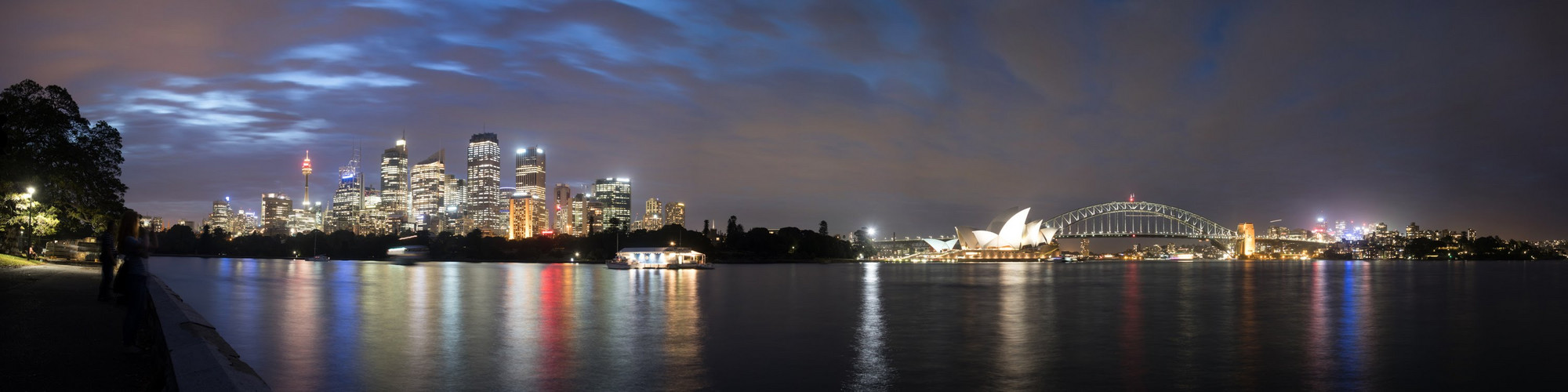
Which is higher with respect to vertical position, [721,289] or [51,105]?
[51,105]

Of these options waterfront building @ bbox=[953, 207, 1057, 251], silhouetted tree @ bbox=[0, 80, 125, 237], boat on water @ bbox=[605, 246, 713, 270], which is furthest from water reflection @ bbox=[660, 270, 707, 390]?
waterfront building @ bbox=[953, 207, 1057, 251]

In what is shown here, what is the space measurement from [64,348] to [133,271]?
42.7 inches

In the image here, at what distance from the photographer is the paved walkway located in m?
8.33

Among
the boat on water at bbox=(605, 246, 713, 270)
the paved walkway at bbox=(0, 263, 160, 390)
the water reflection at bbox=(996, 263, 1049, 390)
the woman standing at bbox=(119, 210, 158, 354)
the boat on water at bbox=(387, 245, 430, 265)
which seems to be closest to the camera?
the paved walkway at bbox=(0, 263, 160, 390)

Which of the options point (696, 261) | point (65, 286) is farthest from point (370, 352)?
point (696, 261)

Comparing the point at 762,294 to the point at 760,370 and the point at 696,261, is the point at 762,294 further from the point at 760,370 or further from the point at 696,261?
the point at 696,261

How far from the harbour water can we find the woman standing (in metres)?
2.97

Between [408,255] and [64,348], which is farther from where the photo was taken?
[408,255]

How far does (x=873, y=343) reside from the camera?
67.6 ft

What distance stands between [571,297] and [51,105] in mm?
24901

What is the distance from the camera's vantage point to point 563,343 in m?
19.8

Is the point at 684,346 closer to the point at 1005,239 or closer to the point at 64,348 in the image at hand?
the point at 64,348

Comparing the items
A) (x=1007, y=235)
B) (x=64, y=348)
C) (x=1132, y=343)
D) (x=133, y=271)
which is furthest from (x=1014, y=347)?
(x=1007, y=235)

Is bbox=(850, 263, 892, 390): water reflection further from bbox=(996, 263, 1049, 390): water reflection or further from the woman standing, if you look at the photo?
the woman standing
